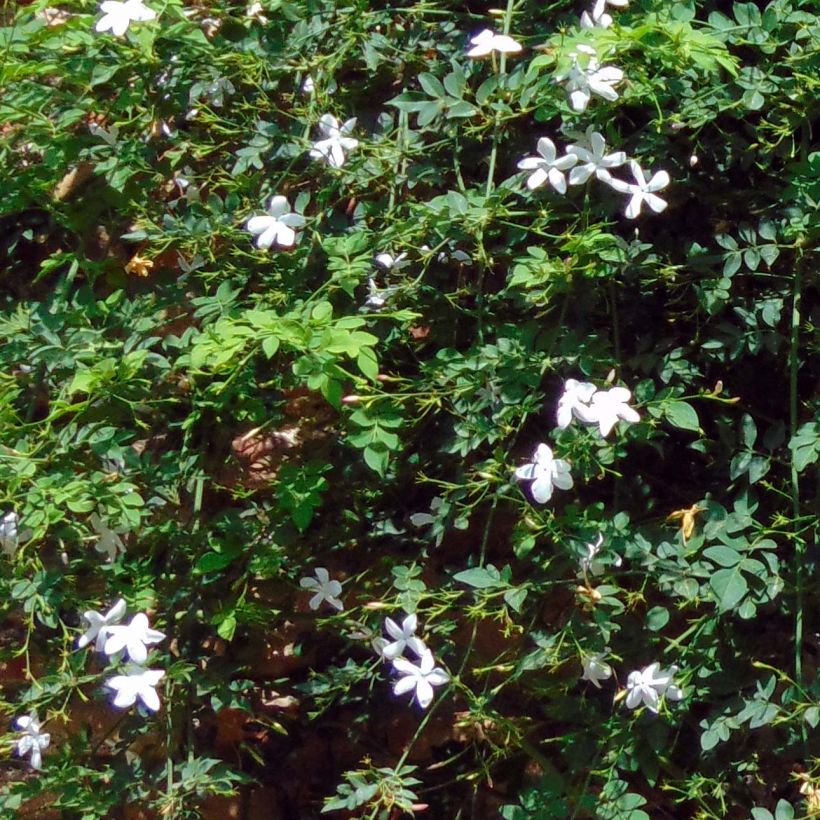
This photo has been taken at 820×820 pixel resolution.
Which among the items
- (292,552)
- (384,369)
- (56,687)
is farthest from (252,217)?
(56,687)

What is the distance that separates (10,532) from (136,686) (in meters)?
0.37

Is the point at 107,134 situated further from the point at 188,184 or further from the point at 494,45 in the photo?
the point at 494,45

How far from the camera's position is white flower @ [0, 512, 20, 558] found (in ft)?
6.66

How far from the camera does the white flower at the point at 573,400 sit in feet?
5.95

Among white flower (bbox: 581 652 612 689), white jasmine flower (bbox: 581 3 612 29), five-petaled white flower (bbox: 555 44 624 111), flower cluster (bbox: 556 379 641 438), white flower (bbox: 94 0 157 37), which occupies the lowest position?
white flower (bbox: 581 652 612 689)

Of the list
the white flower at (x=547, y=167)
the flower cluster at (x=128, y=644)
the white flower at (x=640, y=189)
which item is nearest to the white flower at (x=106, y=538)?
the flower cluster at (x=128, y=644)

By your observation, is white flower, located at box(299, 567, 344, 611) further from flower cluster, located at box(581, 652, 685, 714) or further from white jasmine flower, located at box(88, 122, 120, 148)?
white jasmine flower, located at box(88, 122, 120, 148)

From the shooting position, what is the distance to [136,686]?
6.41 ft

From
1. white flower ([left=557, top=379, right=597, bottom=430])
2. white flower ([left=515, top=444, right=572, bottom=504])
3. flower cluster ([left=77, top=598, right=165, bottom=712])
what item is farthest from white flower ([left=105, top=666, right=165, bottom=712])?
white flower ([left=557, top=379, right=597, bottom=430])

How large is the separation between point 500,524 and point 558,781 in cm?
54

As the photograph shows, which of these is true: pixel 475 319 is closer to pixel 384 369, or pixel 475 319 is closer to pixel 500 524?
pixel 384 369

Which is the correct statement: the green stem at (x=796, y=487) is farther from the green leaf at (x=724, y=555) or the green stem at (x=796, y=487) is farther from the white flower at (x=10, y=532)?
the white flower at (x=10, y=532)

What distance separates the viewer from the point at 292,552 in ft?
7.18

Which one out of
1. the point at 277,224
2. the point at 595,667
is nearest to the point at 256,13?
the point at 277,224
